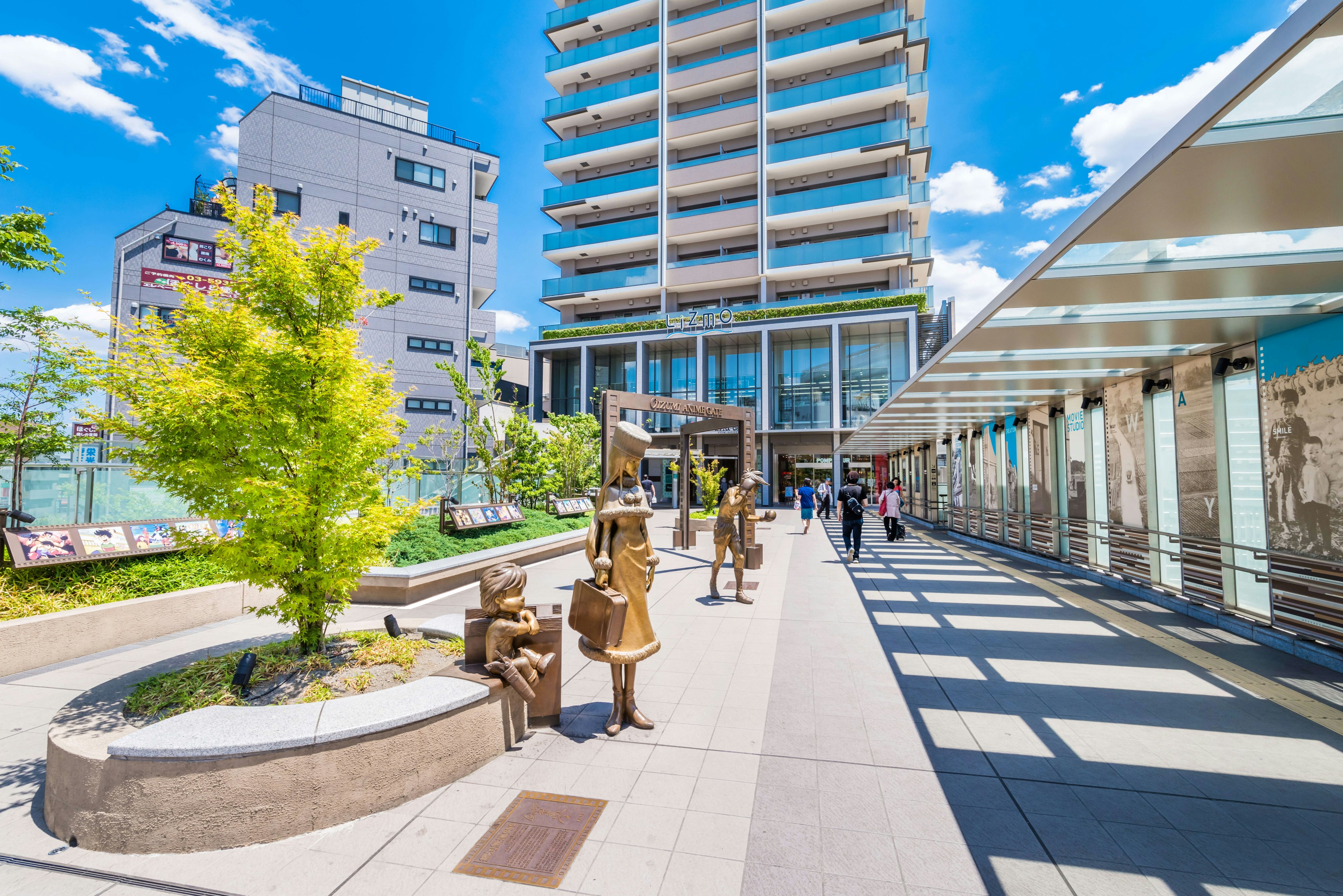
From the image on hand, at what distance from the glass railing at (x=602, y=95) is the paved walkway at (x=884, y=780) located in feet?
130

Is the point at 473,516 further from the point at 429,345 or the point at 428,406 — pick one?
the point at 429,345

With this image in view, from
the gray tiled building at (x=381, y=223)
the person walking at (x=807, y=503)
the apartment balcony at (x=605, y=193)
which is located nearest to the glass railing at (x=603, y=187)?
the apartment balcony at (x=605, y=193)

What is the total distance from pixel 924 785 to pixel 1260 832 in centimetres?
163

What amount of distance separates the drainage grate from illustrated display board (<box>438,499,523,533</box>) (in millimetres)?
8207

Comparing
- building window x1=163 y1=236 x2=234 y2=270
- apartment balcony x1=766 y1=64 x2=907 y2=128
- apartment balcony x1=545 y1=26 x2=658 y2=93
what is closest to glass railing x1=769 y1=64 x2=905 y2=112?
apartment balcony x1=766 y1=64 x2=907 y2=128

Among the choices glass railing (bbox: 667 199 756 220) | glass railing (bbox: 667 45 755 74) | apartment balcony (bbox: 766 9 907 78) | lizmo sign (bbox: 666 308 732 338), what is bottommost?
lizmo sign (bbox: 666 308 732 338)

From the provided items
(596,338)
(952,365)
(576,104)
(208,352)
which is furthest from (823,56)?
(208,352)

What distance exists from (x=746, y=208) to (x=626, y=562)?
33.8 m

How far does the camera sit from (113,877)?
269cm

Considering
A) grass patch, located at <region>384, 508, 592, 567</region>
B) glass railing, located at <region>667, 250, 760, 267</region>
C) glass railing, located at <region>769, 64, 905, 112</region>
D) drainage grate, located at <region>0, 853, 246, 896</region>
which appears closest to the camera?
drainage grate, located at <region>0, 853, 246, 896</region>

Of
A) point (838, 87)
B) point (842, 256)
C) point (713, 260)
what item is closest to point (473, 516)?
point (842, 256)

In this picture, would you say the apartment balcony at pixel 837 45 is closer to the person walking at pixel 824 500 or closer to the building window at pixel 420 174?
the building window at pixel 420 174

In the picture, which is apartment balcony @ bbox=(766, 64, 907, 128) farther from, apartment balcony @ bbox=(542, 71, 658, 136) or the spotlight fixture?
the spotlight fixture

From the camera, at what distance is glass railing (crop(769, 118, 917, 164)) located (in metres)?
31.0
